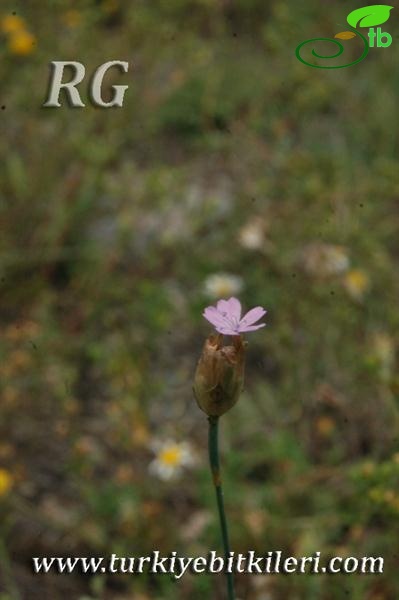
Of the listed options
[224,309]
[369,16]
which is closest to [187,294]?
[369,16]

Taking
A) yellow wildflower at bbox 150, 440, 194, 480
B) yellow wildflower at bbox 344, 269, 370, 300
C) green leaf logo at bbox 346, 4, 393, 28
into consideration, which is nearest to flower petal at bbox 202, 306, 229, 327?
yellow wildflower at bbox 150, 440, 194, 480

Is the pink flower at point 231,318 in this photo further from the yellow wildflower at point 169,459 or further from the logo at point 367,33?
the logo at point 367,33

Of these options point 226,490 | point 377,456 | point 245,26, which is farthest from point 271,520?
point 245,26

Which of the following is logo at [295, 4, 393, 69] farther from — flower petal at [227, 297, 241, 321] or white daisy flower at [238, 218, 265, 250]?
flower petal at [227, 297, 241, 321]

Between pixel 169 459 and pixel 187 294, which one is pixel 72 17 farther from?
pixel 169 459

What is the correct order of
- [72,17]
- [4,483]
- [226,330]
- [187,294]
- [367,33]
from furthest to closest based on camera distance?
[367,33], [72,17], [187,294], [4,483], [226,330]

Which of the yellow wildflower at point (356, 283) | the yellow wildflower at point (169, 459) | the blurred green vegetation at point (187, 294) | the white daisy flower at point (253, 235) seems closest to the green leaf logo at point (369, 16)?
the blurred green vegetation at point (187, 294)
